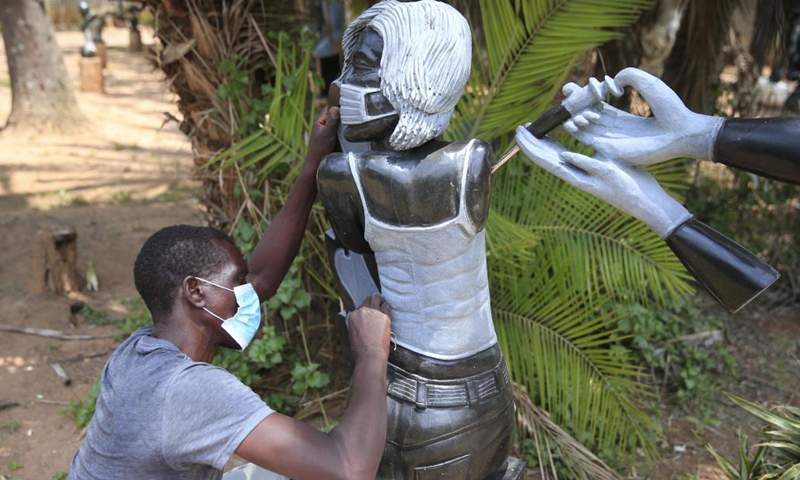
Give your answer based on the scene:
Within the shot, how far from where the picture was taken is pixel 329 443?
1623 mm

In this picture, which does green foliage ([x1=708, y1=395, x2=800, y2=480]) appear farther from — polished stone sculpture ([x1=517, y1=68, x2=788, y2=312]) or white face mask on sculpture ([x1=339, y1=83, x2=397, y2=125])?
white face mask on sculpture ([x1=339, y1=83, x2=397, y2=125])

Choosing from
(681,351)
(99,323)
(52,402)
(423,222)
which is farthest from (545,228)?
(99,323)

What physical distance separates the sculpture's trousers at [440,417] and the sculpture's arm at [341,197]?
365 mm

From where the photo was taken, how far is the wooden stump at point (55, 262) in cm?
567

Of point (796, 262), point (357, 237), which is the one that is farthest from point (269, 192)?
point (796, 262)

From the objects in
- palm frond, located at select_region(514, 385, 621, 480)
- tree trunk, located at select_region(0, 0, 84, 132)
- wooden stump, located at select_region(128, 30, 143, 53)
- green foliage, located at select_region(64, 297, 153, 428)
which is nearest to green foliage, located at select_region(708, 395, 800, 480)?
palm frond, located at select_region(514, 385, 621, 480)

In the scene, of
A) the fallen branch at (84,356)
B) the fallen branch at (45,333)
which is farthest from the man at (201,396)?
the fallen branch at (45,333)

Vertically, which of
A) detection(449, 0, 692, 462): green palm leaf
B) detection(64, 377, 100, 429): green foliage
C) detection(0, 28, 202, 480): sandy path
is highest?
detection(449, 0, 692, 462): green palm leaf

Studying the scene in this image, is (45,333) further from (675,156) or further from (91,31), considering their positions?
(91,31)

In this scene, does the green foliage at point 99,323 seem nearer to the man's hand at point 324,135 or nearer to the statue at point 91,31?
the man's hand at point 324,135

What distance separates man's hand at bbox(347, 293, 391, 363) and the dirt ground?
85.8 inches

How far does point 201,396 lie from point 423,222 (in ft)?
2.37

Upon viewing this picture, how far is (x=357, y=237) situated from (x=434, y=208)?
0.29m

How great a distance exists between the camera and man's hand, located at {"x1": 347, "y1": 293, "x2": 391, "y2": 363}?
6.14ft
